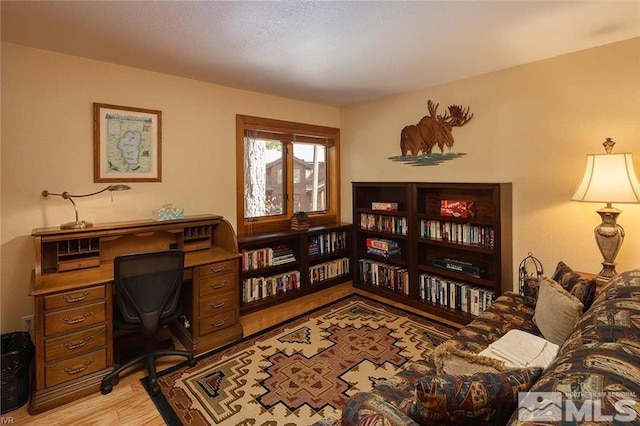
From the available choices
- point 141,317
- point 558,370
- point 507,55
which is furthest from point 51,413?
point 507,55

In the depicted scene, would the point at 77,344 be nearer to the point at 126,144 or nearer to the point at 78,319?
the point at 78,319

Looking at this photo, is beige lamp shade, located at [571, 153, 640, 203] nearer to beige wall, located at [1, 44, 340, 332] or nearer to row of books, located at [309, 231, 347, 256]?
row of books, located at [309, 231, 347, 256]

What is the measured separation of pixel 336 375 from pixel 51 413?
1824 mm

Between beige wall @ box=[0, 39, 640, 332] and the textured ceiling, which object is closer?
the textured ceiling

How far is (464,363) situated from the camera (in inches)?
51.2

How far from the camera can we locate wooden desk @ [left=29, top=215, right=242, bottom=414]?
2.01 meters

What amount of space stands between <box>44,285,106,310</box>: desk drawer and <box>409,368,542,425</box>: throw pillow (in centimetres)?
217

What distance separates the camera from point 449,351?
1.37 metres

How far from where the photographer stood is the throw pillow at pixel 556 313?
1707 millimetres

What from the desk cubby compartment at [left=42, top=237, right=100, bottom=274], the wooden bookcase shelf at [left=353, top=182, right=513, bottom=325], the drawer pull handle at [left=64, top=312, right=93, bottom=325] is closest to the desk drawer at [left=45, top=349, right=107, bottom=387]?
the drawer pull handle at [left=64, top=312, right=93, bottom=325]

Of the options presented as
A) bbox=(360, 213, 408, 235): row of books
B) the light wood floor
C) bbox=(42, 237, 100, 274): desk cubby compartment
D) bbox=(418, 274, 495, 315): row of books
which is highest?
bbox=(360, 213, 408, 235): row of books

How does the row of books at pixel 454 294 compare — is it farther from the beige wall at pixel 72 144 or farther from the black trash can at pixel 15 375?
the black trash can at pixel 15 375

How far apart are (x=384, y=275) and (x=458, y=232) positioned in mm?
1062

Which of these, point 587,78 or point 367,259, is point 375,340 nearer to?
point 367,259
